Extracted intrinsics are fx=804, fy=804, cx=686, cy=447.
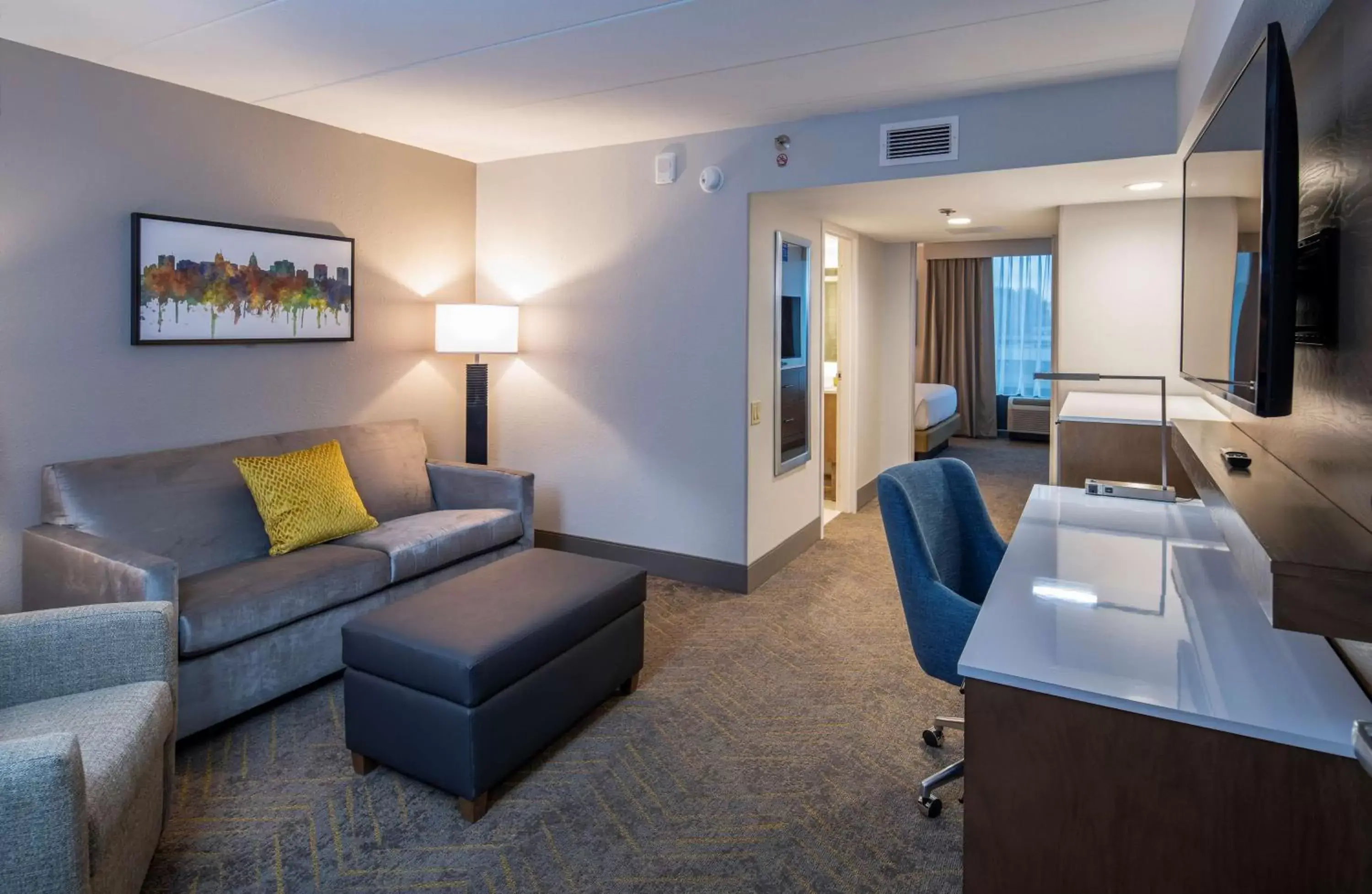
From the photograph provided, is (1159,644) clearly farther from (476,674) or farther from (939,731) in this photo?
(476,674)

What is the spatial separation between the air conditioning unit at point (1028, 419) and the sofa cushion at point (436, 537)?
22.8 ft

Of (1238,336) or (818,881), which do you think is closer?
(1238,336)

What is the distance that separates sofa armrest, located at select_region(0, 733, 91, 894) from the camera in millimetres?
1335

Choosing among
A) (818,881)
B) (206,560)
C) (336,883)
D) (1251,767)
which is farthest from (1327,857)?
(206,560)

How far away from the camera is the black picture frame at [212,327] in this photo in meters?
3.15

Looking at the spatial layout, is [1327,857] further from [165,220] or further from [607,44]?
[165,220]

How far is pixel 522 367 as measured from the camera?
15.4 ft

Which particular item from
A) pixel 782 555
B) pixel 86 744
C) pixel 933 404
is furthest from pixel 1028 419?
pixel 86 744

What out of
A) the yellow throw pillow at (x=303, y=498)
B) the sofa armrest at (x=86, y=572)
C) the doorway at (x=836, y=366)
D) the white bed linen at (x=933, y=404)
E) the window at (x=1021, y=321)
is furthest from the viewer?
the window at (x=1021, y=321)

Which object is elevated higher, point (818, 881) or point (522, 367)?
point (522, 367)

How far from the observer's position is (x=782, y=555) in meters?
4.53

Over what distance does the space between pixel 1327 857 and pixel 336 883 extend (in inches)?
77.8

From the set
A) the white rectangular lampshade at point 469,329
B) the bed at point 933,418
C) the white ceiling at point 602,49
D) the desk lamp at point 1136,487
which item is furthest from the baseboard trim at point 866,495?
the desk lamp at point 1136,487

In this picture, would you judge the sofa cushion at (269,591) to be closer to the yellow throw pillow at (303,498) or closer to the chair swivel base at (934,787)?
the yellow throw pillow at (303,498)
